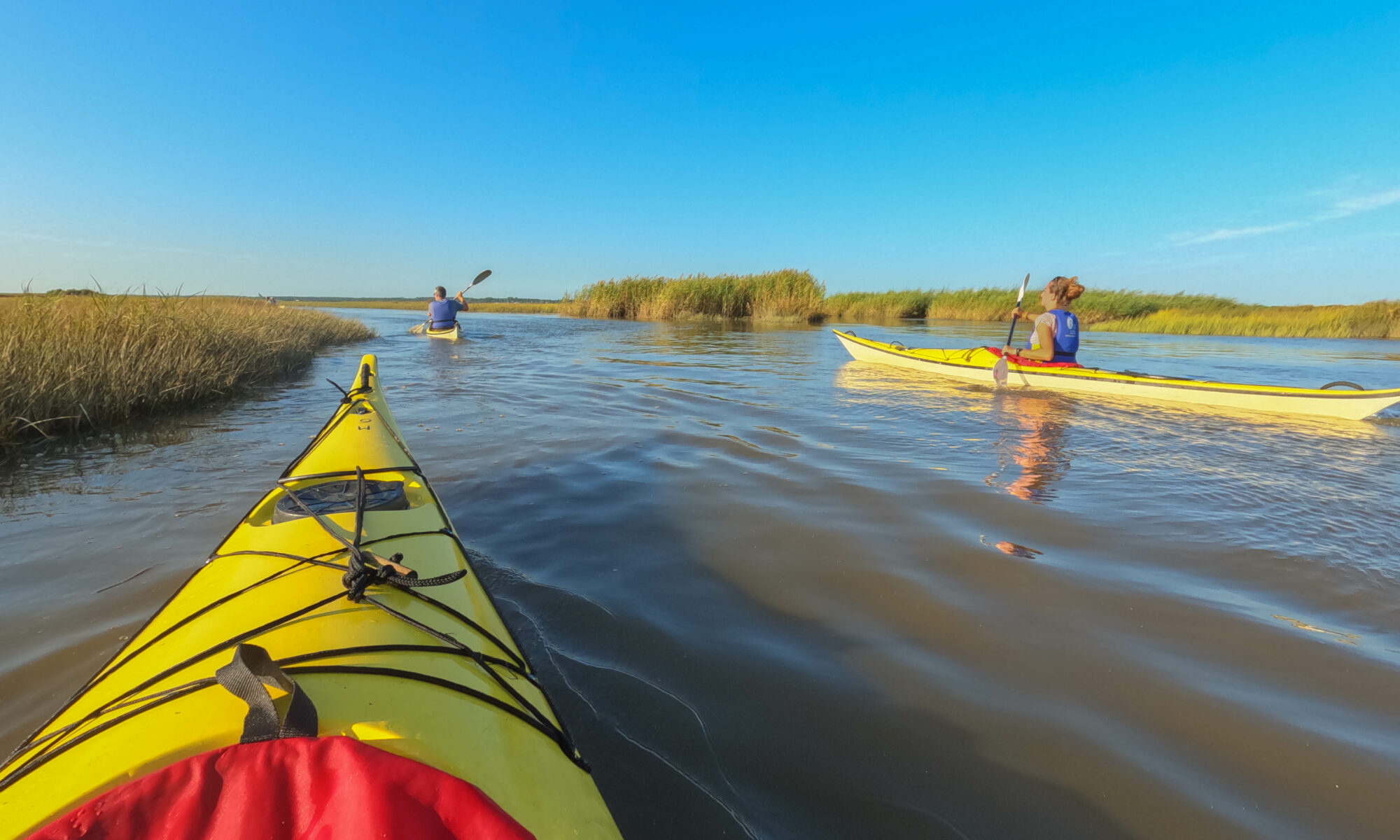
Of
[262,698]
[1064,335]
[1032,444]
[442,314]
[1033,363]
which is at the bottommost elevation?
[1032,444]

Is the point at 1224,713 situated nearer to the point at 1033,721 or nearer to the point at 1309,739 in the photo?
the point at 1309,739

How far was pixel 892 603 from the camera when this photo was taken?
8.94 feet

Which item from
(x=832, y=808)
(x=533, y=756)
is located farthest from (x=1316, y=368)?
(x=533, y=756)

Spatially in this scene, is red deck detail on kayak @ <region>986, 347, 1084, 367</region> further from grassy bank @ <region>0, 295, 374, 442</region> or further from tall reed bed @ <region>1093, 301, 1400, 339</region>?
tall reed bed @ <region>1093, 301, 1400, 339</region>

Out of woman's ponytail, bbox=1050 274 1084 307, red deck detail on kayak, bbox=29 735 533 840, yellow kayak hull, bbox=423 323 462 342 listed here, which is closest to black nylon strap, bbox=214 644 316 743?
red deck detail on kayak, bbox=29 735 533 840

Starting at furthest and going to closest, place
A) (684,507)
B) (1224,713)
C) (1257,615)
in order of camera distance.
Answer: (684,507), (1257,615), (1224,713)

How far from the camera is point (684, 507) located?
3.93 metres

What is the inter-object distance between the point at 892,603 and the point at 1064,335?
24.7 feet

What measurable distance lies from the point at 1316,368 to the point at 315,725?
16174 millimetres

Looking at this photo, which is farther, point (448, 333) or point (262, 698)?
point (448, 333)

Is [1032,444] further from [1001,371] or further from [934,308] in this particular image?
[934,308]

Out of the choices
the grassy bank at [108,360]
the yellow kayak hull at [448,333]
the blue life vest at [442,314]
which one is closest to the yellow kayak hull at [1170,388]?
the grassy bank at [108,360]

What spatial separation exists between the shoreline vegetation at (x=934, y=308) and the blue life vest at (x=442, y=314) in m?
13.8

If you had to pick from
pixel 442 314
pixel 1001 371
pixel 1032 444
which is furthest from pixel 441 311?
pixel 1032 444
